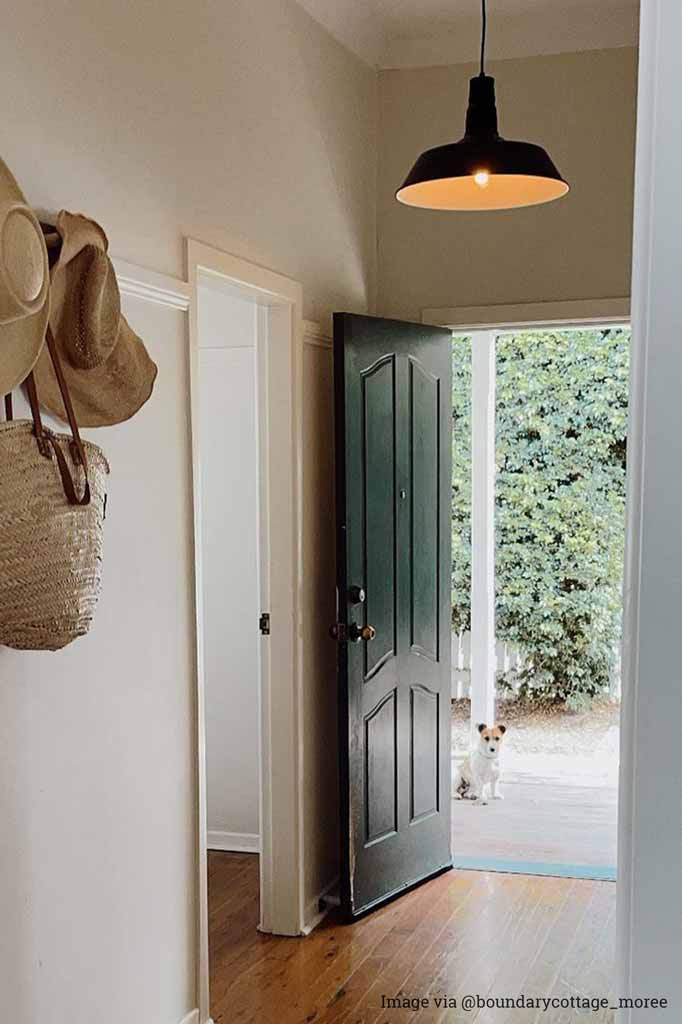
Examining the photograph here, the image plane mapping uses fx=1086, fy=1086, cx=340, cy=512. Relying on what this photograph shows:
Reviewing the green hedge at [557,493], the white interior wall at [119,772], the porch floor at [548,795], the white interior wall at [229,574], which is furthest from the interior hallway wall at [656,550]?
the green hedge at [557,493]

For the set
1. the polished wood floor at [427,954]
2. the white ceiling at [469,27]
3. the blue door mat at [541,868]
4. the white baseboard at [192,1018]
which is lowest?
the blue door mat at [541,868]

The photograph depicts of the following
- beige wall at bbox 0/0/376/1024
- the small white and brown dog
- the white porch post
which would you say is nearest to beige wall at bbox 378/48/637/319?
beige wall at bbox 0/0/376/1024

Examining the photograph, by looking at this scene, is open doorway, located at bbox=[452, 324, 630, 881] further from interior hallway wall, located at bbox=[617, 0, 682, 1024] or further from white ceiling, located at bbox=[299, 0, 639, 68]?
interior hallway wall, located at bbox=[617, 0, 682, 1024]

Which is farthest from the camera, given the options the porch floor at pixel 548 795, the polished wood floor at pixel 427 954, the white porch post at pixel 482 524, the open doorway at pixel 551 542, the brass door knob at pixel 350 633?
the open doorway at pixel 551 542

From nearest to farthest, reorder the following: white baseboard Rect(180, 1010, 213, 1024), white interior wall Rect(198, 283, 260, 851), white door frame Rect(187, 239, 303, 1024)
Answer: white baseboard Rect(180, 1010, 213, 1024) → white door frame Rect(187, 239, 303, 1024) → white interior wall Rect(198, 283, 260, 851)

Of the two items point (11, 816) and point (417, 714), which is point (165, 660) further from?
point (417, 714)

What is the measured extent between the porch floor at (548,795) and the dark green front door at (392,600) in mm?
465

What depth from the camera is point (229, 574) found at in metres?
4.33

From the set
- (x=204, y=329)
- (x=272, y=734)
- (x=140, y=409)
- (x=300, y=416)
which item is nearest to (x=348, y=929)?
(x=272, y=734)

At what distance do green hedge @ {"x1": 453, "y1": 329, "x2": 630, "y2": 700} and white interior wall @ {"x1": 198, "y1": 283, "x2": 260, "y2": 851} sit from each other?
2.17m

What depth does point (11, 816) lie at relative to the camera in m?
2.08

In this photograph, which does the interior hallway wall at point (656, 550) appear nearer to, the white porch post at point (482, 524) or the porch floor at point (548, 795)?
the porch floor at point (548, 795)

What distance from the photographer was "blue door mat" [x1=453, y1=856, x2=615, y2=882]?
161 inches

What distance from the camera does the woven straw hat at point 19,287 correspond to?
1726 mm
